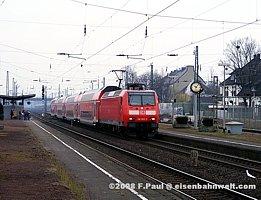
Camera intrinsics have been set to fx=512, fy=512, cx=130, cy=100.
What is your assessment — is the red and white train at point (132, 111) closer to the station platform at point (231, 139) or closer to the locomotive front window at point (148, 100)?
the locomotive front window at point (148, 100)

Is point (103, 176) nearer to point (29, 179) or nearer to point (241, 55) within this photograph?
point (29, 179)

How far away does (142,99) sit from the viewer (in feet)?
108

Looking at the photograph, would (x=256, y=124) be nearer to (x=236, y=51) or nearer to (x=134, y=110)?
(x=134, y=110)

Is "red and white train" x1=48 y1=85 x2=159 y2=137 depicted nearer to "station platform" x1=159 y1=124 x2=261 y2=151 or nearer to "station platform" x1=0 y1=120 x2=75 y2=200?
"station platform" x1=159 y1=124 x2=261 y2=151

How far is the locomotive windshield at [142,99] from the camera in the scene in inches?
1284

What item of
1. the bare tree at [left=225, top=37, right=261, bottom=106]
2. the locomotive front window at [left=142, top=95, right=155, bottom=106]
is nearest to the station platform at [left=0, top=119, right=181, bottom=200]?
the locomotive front window at [left=142, top=95, right=155, bottom=106]

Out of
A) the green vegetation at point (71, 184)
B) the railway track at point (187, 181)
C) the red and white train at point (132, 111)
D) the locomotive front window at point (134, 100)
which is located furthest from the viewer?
the locomotive front window at point (134, 100)

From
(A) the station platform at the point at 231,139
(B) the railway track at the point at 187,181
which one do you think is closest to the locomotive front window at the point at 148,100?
(A) the station platform at the point at 231,139

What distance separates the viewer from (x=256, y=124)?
1967 inches

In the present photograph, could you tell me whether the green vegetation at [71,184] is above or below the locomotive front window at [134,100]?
below

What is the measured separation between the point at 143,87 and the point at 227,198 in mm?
23184

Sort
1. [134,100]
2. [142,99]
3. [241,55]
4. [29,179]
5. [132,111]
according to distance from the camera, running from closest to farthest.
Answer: [29,179] < [132,111] < [134,100] < [142,99] < [241,55]

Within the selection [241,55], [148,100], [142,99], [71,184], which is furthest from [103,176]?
[241,55]

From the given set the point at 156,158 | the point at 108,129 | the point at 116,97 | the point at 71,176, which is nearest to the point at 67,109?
the point at 108,129
